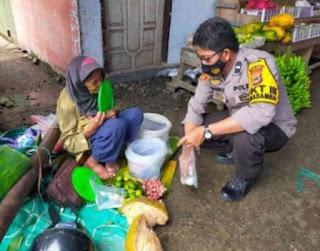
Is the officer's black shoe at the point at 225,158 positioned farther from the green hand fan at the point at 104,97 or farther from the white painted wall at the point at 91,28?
the white painted wall at the point at 91,28

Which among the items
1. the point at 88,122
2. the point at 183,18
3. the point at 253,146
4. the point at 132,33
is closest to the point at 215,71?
the point at 253,146

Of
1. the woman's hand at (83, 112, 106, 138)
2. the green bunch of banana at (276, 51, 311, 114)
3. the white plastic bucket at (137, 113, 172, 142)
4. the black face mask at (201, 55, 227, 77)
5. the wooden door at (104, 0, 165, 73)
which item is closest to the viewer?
the black face mask at (201, 55, 227, 77)

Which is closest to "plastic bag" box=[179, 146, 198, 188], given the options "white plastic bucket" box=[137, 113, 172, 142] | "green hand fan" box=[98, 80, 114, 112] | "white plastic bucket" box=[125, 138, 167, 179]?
"white plastic bucket" box=[125, 138, 167, 179]

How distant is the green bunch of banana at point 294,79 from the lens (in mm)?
4020

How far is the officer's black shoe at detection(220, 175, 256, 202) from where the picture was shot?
252 centimetres

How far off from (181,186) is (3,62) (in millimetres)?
4691

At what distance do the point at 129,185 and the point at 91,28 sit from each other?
272cm

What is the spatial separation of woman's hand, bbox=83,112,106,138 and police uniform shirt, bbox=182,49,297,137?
0.74 m

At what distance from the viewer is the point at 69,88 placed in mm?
Result: 2314

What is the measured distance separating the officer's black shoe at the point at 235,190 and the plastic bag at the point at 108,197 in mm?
880

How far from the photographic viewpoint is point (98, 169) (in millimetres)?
2584

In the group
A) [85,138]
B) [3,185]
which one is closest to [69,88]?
[85,138]

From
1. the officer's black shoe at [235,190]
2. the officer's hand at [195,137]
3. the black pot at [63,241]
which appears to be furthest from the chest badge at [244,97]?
the black pot at [63,241]

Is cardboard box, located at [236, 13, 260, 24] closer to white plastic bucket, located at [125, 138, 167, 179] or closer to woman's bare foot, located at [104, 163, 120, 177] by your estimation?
white plastic bucket, located at [125, 138, 167, 179]
